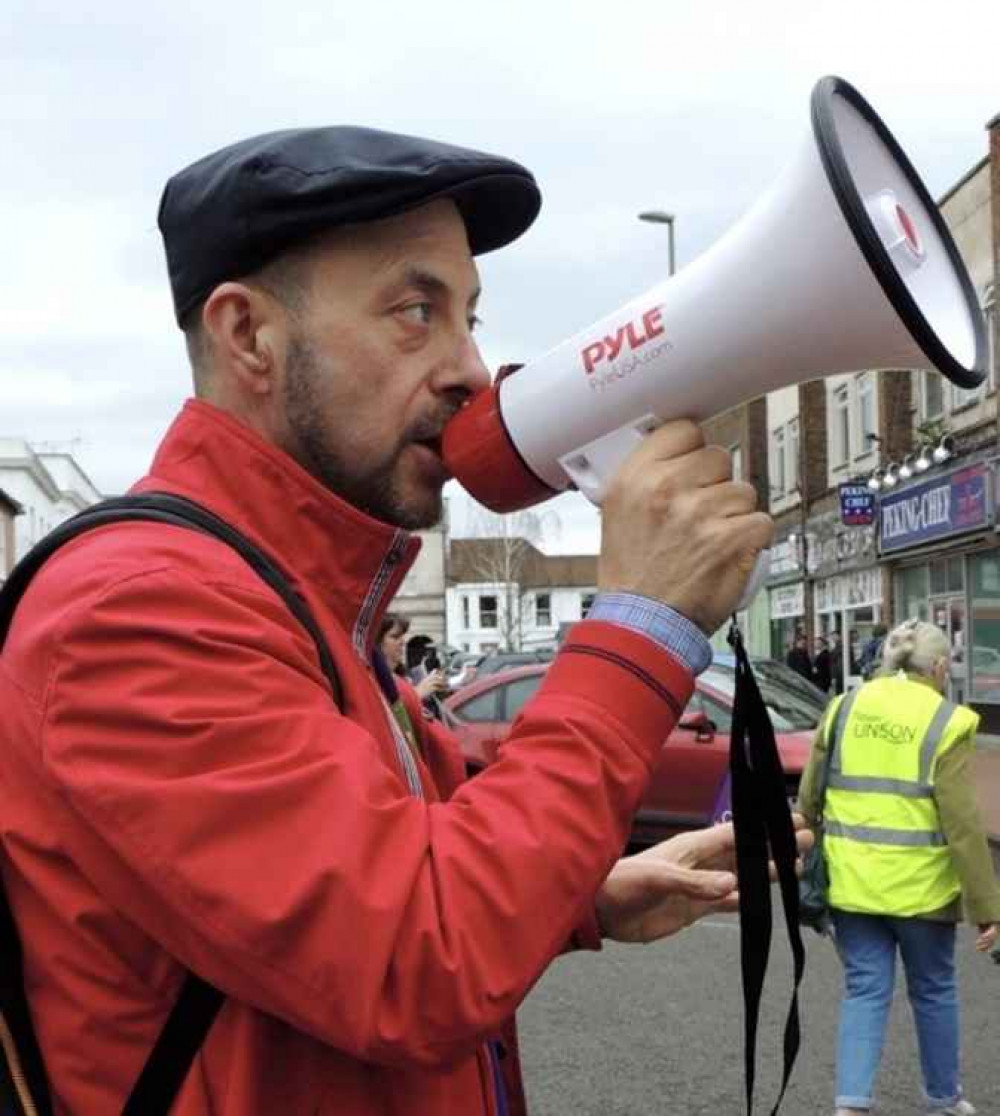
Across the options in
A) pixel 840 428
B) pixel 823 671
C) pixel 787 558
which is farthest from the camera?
pixel 787 558

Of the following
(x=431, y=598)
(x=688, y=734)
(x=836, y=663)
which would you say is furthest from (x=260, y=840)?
(x=431, y=598)

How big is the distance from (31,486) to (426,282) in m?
95.4

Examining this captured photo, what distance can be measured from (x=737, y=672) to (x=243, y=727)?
0.72 metres

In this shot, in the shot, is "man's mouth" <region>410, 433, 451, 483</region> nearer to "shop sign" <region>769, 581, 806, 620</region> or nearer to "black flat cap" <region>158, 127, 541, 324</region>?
"black flat cap" <region>158, 127, 541, 324</region>

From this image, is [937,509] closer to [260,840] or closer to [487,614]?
[260,840]

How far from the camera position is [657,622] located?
1.32 metres

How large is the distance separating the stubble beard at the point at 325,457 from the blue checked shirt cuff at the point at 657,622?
0.30 metres

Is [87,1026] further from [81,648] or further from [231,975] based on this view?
[81,648]

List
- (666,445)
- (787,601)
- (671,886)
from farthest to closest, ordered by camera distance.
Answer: (787,601)
(671,886)
(666,445)

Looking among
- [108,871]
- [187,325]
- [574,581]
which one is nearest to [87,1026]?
[108,871]

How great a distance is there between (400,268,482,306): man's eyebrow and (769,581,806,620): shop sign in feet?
94.9

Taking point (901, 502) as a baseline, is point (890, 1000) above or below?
below

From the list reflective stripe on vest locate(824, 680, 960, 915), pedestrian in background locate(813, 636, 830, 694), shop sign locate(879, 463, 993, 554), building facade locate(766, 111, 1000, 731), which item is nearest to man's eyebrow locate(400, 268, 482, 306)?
reflective stripe on vest locate(824, 680, 960, 915)

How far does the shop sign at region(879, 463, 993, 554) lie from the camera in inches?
779
